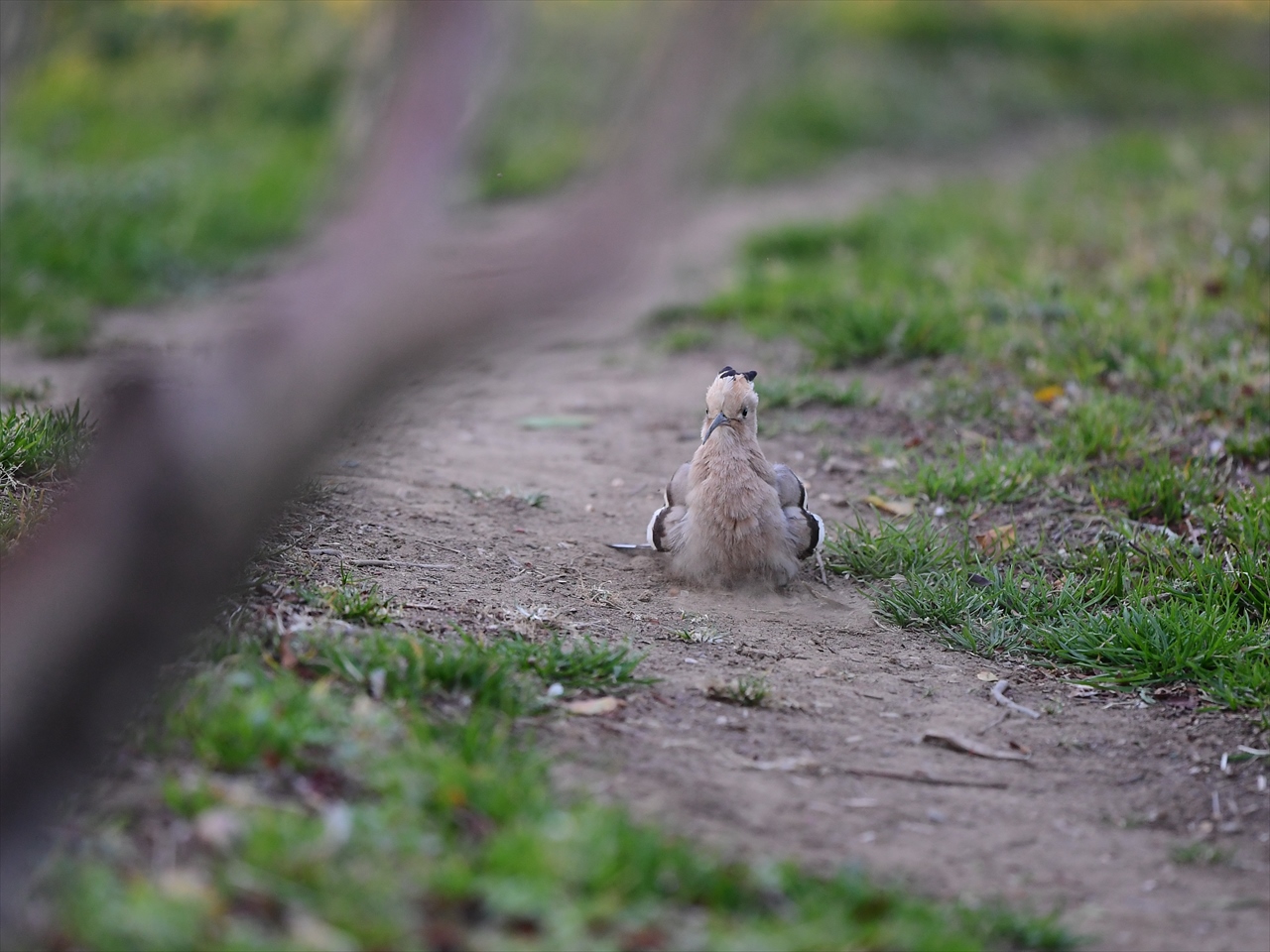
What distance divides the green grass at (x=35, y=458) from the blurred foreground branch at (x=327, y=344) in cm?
179

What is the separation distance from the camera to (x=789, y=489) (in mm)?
4336

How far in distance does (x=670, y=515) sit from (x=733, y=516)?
11.2 inches

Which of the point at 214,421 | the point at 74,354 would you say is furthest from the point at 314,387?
the point at 74,354

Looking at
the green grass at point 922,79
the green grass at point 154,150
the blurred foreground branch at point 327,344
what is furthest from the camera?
the green grass at point 922,79

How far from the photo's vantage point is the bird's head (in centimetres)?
421

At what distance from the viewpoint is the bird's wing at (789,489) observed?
430 centimetres

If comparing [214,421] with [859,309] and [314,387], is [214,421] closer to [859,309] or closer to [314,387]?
[314,387]

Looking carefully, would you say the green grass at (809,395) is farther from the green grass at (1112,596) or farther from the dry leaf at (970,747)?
the dry leaf at (970,747)

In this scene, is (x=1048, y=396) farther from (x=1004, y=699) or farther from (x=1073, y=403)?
(x=1004, y=699)

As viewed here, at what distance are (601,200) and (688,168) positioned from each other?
11 cm

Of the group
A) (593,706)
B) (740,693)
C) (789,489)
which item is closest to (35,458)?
(593,706)

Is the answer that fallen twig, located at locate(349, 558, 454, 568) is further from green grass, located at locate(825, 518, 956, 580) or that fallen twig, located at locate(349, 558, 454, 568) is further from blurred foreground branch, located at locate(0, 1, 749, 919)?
blurred foreground branch, located at locate(0, 1, 749, 919)

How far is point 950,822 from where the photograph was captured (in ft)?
9.71

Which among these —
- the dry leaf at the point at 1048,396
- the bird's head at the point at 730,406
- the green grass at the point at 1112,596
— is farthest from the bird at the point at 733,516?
the dry leaf at the point at 1048,396
